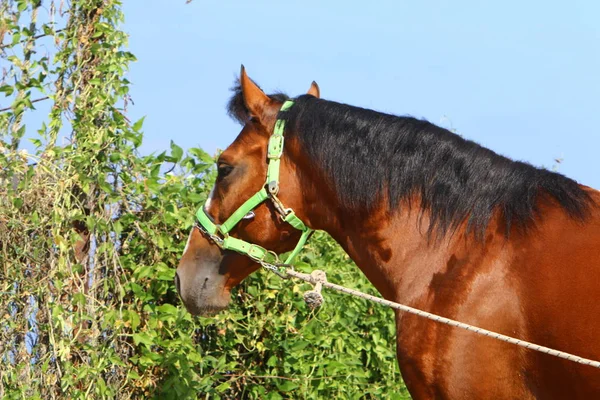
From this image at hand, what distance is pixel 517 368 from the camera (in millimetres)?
3402

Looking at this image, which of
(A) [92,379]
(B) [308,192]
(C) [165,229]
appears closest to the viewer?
(B) [308,192]

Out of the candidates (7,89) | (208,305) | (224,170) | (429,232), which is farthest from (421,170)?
(7,89)

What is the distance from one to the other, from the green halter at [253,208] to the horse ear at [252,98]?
0.09 m

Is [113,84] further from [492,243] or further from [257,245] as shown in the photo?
[492,243]

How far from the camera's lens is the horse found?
3.38m

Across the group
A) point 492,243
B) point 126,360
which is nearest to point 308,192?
point 492,243

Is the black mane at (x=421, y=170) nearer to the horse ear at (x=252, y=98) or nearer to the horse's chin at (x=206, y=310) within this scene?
the horse ear at (x=252, y=98)

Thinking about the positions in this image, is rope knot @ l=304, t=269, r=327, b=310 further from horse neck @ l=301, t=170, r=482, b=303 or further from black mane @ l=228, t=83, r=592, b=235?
black mane @ l=228, t=83, r=592, b=235

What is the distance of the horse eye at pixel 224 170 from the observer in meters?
4.02

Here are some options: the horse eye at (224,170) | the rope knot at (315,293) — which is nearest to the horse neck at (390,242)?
the rope knot at (315,293)

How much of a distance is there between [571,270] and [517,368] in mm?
404

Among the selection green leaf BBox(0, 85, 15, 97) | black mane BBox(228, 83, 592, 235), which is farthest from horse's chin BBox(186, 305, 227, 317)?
green leaf BBox(0, 85, 15, 97)

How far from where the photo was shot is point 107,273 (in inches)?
189

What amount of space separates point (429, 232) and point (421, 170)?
0.25m
